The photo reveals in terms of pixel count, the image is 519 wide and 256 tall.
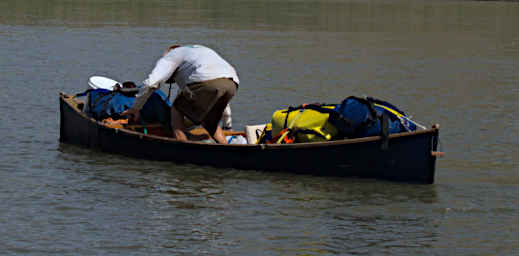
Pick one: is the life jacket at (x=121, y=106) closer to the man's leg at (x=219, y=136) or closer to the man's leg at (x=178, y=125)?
the man's leg at (x=178, y=125)

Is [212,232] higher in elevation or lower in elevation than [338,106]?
lower

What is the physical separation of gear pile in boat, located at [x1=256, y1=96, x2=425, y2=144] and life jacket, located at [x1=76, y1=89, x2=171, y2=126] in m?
1.78

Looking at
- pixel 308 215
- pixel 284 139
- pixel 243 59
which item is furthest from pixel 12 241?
pixel 243 59

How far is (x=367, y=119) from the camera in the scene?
36.8ft

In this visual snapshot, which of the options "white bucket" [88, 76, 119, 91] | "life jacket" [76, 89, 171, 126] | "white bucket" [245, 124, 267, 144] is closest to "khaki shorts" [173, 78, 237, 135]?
"white bucket" [245, 124, 267, 144]

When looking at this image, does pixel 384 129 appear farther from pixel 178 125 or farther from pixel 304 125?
pixel 178 125

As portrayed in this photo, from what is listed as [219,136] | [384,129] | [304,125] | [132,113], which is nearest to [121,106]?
[132,113]

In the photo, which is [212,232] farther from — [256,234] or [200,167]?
[200,167]

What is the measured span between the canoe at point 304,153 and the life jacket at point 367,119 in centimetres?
20

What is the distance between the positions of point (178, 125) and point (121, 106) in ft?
5.05

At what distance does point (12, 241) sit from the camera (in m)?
9.18

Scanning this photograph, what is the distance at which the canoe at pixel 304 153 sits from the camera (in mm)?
11117

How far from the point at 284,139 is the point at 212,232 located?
2585 mm

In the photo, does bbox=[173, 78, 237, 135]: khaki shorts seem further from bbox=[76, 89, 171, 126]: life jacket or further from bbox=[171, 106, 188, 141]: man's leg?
bbox=[76, 89, 171, 126]: life jacket
